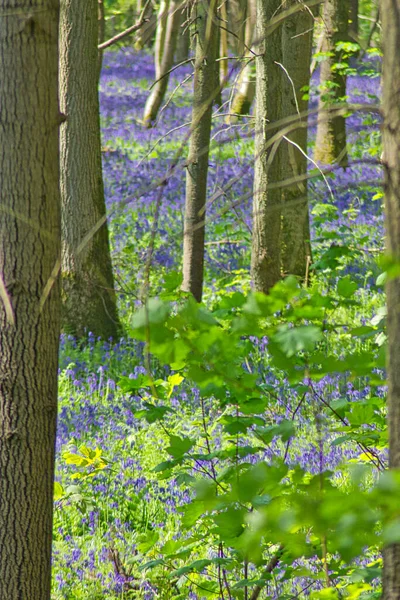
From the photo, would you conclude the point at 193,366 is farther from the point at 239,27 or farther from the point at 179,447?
the point at 239,27

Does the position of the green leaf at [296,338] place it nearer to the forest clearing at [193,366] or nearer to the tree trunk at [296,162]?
the forest clearing at [193,366]

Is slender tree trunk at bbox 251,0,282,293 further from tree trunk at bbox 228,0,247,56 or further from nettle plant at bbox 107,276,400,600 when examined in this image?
nettle plant at bbox 107,276,400,600

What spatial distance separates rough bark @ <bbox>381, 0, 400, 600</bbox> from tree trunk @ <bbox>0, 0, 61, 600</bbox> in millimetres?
1146

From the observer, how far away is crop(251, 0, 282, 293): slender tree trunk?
21.0 ft

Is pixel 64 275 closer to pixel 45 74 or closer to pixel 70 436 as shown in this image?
pixel 70 436

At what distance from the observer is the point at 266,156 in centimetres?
668

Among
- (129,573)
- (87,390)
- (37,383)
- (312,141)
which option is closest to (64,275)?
(87,390)

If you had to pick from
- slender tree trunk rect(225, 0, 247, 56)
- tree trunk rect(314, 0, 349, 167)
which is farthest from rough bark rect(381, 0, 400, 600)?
tree trunk rect(314, 0, 349, 167)

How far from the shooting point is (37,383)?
2533mm

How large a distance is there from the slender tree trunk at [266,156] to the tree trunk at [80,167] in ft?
4.79

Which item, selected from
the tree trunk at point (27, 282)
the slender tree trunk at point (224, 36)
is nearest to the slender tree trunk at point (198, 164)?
the slender tree trunk at point (224, 36)

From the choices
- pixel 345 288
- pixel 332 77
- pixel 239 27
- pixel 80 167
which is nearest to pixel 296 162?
pixel 80 167

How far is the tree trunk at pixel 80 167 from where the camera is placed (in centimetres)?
718

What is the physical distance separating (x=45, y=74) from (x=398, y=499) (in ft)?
5.84
